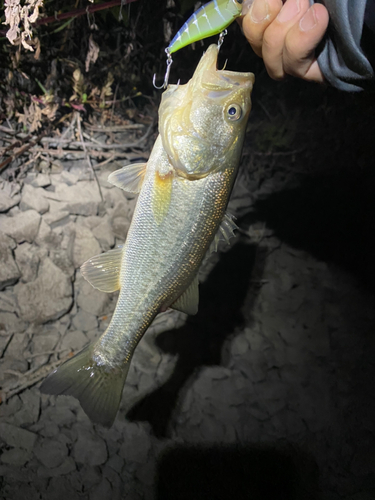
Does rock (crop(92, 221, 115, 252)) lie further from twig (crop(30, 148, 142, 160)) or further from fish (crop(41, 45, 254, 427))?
fish (crop(41, 45, 254, 427))

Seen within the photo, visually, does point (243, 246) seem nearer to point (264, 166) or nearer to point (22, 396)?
point (264, 166)

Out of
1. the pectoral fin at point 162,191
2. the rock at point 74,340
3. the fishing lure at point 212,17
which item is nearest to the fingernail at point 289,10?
the fishing lure at point 212,17

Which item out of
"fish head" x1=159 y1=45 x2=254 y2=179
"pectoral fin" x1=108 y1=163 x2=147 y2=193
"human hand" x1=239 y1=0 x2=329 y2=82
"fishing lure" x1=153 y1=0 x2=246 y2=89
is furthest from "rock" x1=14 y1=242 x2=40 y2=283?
"human hand" x1=239 y1=0 x2=329 y2=82

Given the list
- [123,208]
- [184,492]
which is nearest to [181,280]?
[123,208]

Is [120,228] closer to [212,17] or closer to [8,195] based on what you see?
[8,195]

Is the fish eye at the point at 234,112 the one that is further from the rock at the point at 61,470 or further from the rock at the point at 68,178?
the rock at the point at 61,470

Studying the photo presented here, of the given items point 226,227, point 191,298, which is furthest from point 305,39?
point 191,298
